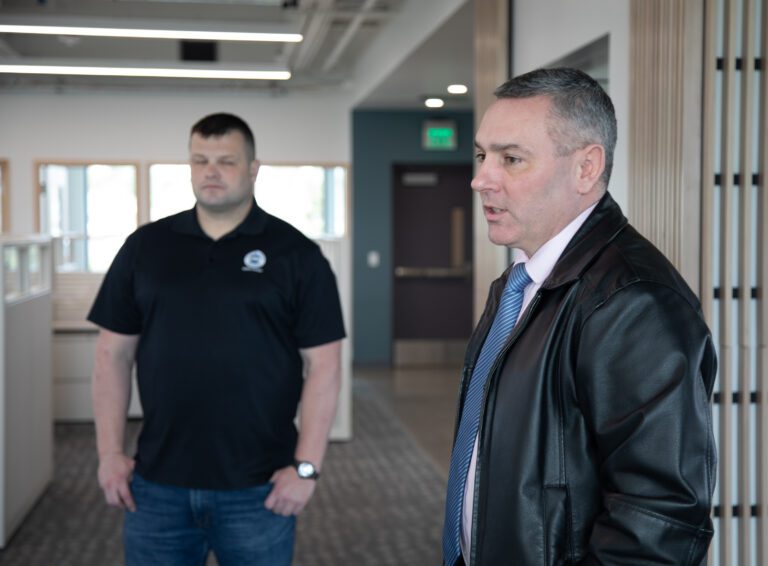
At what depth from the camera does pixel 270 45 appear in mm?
9164

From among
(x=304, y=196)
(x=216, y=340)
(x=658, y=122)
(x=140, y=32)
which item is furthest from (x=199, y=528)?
(x=304, y=196)

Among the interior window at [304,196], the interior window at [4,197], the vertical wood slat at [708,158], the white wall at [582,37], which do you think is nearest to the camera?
the vertical wood slat at [708,158]

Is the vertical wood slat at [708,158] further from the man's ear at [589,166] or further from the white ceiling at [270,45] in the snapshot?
the white ceiling at [270,45]

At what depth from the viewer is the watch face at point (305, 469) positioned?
2297 millimetres

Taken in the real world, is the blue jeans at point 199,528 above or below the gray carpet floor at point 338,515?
above

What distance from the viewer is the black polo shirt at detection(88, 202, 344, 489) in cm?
225

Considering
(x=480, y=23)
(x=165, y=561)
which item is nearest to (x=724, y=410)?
(x=165, y=561)

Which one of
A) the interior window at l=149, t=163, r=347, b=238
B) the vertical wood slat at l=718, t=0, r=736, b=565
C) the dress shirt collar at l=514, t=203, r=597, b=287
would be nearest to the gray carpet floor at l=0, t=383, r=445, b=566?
the vertical wood slat at l=718, t=0, r=736, b=565

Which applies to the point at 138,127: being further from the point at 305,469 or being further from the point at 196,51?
the point at 305,469

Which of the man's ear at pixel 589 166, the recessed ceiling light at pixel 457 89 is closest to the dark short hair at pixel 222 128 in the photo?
the man's ear at pixel 589 166

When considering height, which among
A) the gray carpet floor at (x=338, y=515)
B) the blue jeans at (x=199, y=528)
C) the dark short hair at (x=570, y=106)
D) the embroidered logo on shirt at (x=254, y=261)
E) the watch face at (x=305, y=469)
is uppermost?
the dark short hair at (x=570, y=106)

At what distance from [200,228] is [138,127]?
837 centimetres

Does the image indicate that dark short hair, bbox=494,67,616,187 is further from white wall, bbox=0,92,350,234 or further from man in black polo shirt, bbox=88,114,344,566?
white wall, bbox=0,92,350,234

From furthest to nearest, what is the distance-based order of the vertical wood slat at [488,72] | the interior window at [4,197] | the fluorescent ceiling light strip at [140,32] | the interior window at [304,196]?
the interior window at [304,196] → the interior window at [4,197] → the fluorescent ceiling light strip at [140,32] → the vertical wood slat at [488,72]
